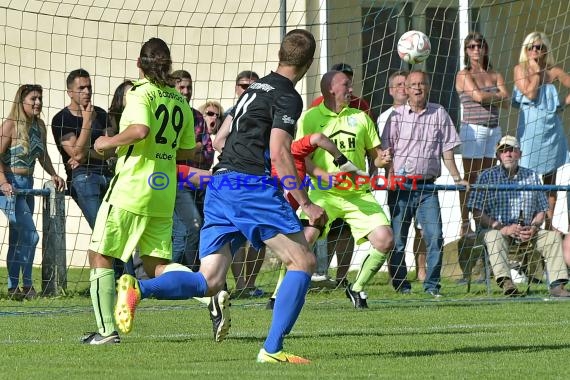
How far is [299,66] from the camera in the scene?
7.62 m

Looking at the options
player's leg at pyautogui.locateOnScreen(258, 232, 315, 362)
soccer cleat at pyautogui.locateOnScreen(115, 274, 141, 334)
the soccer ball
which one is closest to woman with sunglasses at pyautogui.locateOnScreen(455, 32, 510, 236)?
the soccer ball

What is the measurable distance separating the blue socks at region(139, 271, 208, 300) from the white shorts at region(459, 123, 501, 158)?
6.69m

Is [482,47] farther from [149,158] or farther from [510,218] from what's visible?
[149,158]

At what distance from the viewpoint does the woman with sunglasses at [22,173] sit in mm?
12492

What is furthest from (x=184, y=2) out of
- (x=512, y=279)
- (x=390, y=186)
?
(x=512, y=279)

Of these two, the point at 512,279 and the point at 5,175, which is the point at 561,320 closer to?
the point at 512,279

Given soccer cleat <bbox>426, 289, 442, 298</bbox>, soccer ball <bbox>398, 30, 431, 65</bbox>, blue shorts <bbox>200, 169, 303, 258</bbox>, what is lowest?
soccer cleat <bbox>426, 289, 442, 298</bbox>

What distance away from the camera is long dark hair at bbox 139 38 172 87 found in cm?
859

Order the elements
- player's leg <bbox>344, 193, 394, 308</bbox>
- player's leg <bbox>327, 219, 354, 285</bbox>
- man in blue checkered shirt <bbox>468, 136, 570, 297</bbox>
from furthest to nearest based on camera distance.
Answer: player's leg <bbox>327, 219, 354, 285</bbox>
man in blue checkered shirt <bbox>468, 136, 570, 297</bbox>
player's leg <bbox>344, 193, 394, 308</bbox>

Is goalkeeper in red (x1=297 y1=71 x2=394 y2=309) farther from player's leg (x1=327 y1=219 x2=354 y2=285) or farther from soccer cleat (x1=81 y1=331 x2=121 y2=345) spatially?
soccer cleat (x1=81 y1=331 x2=121 y2=345)

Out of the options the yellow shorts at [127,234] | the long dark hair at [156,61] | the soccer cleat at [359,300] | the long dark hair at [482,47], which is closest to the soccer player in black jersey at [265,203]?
the yellow shorts at [127,234]

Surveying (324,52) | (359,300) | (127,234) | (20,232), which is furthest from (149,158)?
(324,52)

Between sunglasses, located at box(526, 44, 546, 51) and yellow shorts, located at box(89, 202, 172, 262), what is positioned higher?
sunglasses, located at box(526, 44, 546, 51)

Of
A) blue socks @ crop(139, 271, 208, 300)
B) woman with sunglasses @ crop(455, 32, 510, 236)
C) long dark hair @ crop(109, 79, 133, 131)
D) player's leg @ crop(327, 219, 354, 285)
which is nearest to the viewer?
blue socks @ crop(139, 271, 208, 300)
